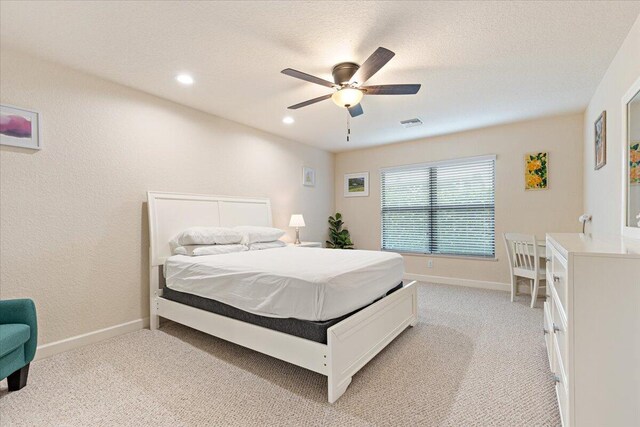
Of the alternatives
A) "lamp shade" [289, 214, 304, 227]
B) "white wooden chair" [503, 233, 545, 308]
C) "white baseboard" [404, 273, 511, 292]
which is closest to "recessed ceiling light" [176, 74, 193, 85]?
"lamp shade" [289, 214, 304, 227]

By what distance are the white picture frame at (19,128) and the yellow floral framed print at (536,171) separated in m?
5.66

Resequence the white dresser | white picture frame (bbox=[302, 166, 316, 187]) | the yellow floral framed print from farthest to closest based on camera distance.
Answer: white picture frame (bbox=[302, 166, 316, 187])
the yellow floral framed print
the white dresser

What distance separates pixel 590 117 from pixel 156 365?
5.15 m

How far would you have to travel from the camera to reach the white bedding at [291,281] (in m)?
1.92

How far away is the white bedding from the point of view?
6.31ft

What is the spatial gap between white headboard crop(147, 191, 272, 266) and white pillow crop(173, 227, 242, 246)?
0.57 ft

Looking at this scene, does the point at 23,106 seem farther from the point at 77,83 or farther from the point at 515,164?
the point at 515,164

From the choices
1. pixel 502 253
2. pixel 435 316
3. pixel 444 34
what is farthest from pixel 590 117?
pixel 435 316

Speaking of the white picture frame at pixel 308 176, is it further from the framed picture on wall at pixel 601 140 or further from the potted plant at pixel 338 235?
the framed picture on wall at pixel 601 140

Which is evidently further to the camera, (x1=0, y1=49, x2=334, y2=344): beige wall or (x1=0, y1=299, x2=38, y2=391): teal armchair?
(x1=0, y1=49, x2=334, y2=344): beige wall

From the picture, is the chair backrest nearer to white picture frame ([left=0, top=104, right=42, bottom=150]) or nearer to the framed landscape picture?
the framed landscape picture

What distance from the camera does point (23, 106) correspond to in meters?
2.42

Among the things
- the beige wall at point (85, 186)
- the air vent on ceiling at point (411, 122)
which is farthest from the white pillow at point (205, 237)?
the air vent on ceiling at point (411, 122)

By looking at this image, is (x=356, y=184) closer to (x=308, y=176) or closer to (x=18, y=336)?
(x=308, y=176)
